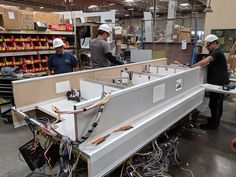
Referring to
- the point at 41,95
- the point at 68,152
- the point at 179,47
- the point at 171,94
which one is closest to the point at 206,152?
the point at 171,94

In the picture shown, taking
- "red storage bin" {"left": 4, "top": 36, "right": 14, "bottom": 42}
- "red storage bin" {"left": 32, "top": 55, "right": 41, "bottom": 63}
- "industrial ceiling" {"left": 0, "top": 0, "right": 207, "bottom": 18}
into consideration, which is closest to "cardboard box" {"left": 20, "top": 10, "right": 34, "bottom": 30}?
"red storage bin" {"left": 4, "top": 36, "right": 14, "bottom": 42}

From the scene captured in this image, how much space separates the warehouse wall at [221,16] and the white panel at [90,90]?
4084 mm

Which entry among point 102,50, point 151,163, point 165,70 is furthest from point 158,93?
point 102,50

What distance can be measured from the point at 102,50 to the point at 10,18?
2123mm

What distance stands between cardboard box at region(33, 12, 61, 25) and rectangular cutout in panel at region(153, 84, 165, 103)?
13.2ft

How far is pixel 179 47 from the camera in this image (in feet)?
16.2

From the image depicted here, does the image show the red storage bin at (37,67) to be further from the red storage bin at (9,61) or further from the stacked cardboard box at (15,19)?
the stacked cardboard box at (15,19)

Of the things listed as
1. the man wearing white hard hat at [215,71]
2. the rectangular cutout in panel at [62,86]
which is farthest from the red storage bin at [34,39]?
the man wearing white hard hat at [215,71]

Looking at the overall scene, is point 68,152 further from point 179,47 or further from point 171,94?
point 179,47

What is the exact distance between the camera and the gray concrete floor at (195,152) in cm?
215

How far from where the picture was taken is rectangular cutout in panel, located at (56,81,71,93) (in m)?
2.11

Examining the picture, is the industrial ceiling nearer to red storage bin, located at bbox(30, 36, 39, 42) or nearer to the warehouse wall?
the warehouse wall

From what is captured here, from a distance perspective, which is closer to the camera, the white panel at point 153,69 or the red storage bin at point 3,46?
the white panel at point 153,69

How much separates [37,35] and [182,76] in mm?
3542
